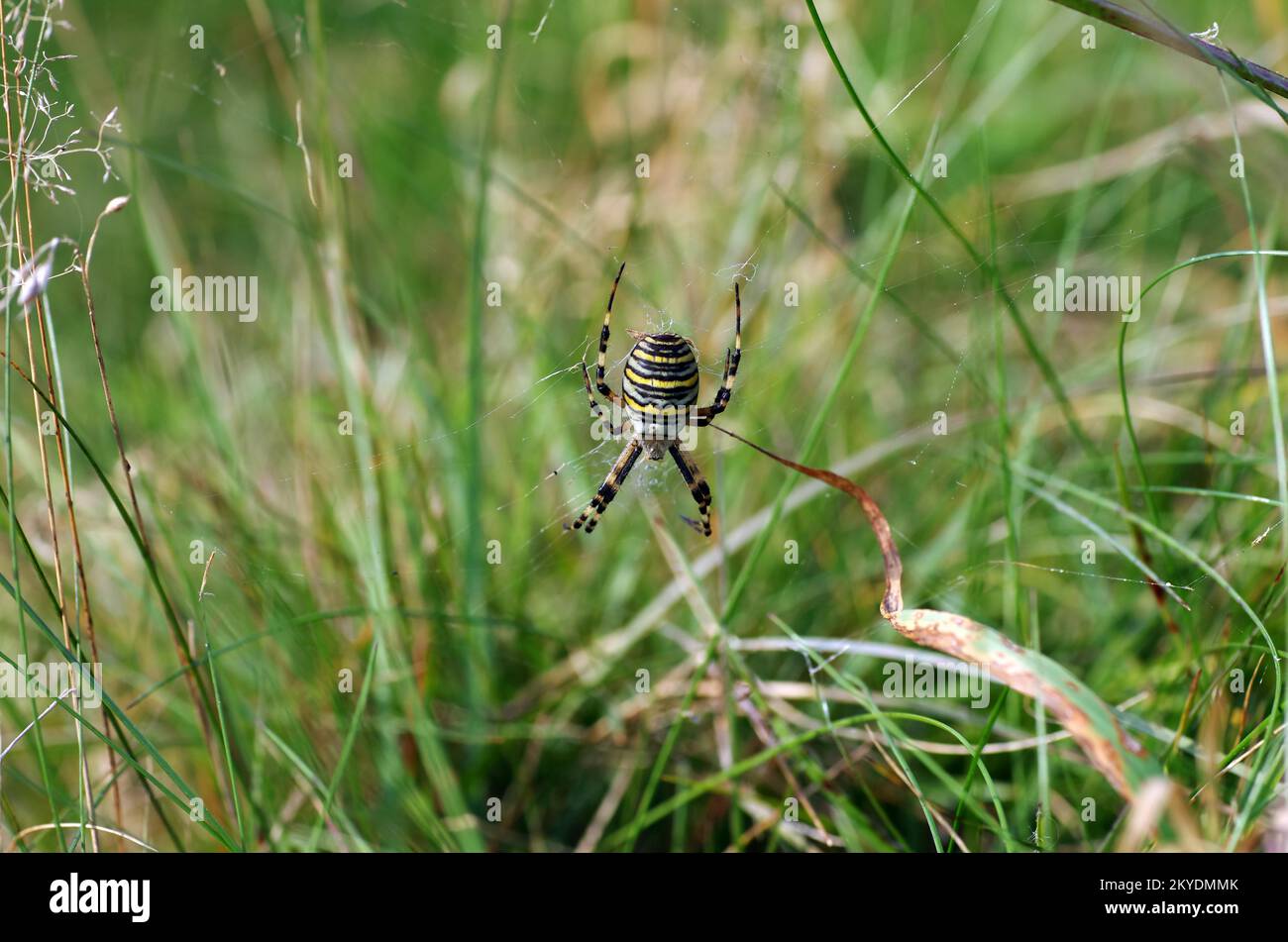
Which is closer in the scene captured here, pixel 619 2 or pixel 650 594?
pixel 650 594

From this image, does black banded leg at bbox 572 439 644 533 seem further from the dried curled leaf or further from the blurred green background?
the dried curled leaf

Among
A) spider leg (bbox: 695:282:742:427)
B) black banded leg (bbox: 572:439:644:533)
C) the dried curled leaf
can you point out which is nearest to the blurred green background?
black banded leg (bbox: 572:439:644:533)

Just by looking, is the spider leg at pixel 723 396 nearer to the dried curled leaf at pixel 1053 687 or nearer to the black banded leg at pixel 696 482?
the black banded leg at pixel 696 482

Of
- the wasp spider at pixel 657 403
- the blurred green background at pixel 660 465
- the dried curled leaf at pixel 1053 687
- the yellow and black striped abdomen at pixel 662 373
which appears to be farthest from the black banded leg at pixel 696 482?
the dried curled leaf at pixel 1053 687

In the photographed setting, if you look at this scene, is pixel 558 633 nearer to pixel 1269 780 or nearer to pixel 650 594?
pixel 650 594

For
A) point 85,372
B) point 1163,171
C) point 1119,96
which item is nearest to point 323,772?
point 85,372

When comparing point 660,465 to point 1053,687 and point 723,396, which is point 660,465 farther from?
point 1053,687

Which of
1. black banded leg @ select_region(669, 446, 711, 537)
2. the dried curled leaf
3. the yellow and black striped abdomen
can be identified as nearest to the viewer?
the dried curled leaf

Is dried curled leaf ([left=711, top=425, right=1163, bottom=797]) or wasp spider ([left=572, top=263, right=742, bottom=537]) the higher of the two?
wasp spider ([left=572, top=263, right=742, bottom=537])
